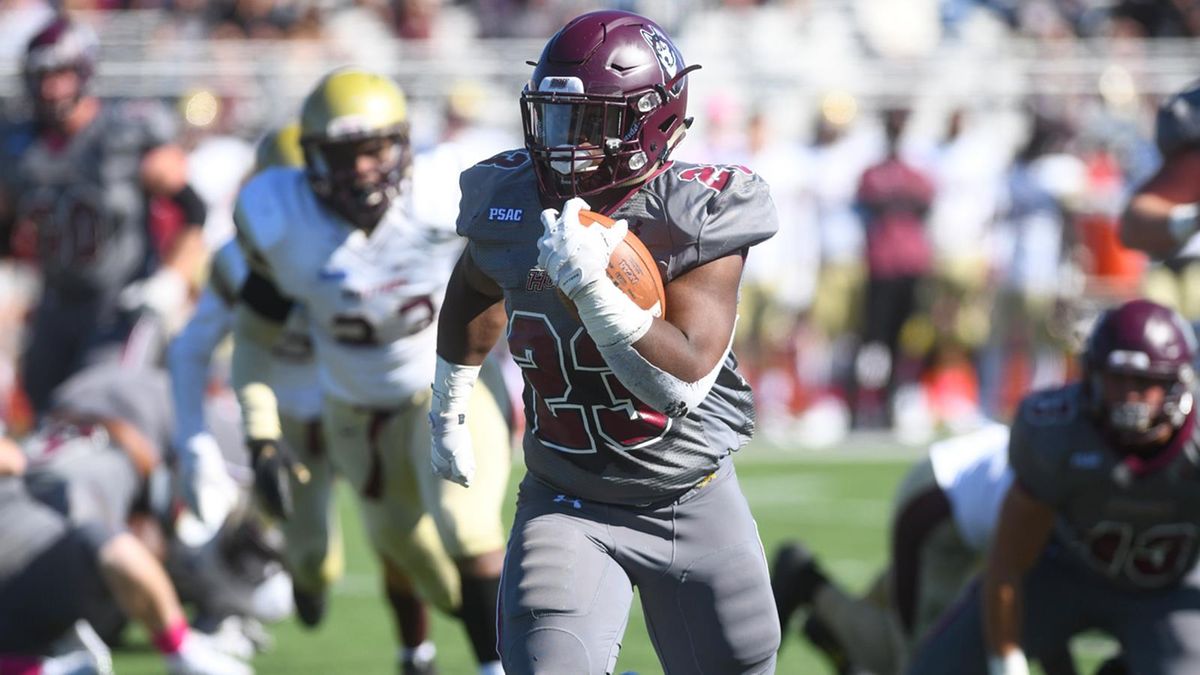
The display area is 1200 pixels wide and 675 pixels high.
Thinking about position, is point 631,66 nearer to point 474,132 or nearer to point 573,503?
point 573,503

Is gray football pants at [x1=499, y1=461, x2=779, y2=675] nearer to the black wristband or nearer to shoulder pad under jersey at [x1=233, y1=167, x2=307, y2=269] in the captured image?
shoulder pad under jersey at [x1=233, y1=167, x2=307, y2=269]

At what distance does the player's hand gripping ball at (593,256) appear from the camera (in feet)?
9.45

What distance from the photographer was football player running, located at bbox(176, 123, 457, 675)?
Result: 488 centimetres

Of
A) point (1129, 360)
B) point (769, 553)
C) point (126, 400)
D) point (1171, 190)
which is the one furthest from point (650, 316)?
point (769, 553)

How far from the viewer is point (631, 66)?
10.5ft

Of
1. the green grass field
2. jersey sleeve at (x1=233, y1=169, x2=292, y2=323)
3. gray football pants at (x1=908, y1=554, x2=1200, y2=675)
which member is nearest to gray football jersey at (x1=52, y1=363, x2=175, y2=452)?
the green grass field

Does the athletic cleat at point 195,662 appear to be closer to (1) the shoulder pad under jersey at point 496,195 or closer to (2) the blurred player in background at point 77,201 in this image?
(2) the blurred player in background at point 77,201

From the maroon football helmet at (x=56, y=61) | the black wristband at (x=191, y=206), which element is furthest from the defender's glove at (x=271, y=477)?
the maroon football helmet at (x=56, y=61)

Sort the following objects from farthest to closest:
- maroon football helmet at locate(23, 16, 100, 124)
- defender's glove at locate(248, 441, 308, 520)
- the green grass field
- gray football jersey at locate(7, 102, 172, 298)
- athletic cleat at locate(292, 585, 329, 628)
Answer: gray football jersey at locate(7, 102, 172, 298), maroon football helmet at locate(23, 16, 100, 124), the green grass field, athletic cleat at locate(292, 585, 329, 628), defender's glove at locate(248, 441, 308, 520)

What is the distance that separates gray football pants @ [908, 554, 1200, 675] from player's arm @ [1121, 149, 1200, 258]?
2.71 ft

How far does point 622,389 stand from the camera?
3211 millimetres

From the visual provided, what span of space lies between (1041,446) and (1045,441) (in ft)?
0.05

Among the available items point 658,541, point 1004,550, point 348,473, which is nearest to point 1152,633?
point 1004,550

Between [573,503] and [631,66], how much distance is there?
0.76 metres
